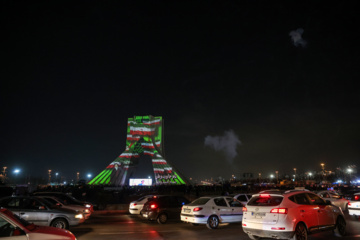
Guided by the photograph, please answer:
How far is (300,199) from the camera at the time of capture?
807 cm

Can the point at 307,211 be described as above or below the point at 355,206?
above

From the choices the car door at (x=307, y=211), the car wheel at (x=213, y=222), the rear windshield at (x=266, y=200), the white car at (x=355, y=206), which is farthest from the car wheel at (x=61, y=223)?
the white car at (x=355, y=206)

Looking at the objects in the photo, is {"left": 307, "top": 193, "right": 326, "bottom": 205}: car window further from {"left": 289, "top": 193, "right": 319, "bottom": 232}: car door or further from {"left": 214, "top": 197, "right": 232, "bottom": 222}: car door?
{"left": 214, "top": 197, "right": 232, "bottom": 222}: car door

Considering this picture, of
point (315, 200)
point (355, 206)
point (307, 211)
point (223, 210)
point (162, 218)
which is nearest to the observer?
point (307, 211)

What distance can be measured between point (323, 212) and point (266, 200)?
5.94ft

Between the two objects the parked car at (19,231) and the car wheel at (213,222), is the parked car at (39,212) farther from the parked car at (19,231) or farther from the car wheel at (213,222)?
the parked car at (19,231)

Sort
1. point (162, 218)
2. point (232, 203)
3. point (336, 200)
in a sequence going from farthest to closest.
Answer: point (336, 200) → point (162, 218) → point (232, 203)

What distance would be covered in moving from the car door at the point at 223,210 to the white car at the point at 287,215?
3019mm

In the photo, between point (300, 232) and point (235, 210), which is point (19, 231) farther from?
point (235, 210)

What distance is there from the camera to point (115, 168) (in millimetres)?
52062

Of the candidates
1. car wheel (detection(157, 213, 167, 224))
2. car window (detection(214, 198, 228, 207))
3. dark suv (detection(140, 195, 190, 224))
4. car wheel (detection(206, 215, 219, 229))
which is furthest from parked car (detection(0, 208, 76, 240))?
car wheel (detection(157, 213, 167, 224))

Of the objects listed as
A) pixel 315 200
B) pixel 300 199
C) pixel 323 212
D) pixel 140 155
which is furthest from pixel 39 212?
pixel 140 155

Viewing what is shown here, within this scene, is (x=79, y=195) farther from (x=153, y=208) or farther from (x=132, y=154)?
(x=132, y=154)

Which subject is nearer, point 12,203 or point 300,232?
point 300,232
